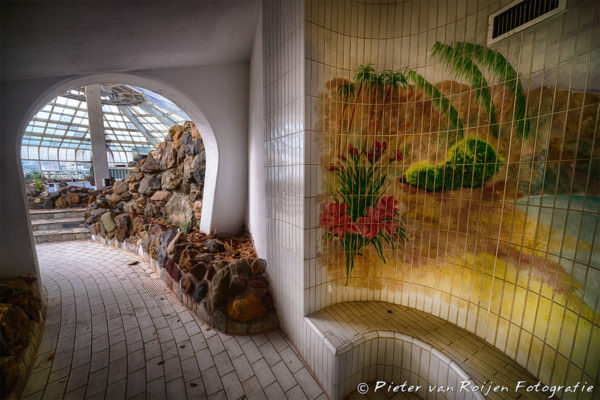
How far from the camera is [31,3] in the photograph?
1728mm

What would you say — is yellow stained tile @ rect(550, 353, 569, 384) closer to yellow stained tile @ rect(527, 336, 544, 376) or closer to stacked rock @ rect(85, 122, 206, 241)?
yellow stained tile @ rect(527, 336, 544, 376)

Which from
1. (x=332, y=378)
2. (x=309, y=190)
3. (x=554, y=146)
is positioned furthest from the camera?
(x=309, y=190)

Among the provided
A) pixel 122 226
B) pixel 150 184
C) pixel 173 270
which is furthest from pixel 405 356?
pixel 150 184

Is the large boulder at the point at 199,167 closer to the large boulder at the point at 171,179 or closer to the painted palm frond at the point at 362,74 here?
the large boulder at the point at 171,179

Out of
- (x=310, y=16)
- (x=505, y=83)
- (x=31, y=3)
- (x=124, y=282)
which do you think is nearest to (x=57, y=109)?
(x=124, y=282)

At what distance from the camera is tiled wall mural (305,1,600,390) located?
1.37m

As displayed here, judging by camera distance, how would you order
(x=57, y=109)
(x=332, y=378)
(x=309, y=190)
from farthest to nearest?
(x=57, y=109)
(x=309, y=190)
(x=332, y=378)

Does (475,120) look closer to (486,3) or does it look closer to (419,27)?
(486,3)

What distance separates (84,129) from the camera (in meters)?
15.0

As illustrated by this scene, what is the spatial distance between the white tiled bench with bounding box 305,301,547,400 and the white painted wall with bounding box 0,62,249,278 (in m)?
3.29

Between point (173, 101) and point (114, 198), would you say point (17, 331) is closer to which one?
point (173, 101)

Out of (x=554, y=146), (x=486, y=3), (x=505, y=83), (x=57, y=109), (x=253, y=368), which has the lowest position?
(x=253, y=368)

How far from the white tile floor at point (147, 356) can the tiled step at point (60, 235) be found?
346cm

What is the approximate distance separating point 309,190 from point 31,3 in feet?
9.05
